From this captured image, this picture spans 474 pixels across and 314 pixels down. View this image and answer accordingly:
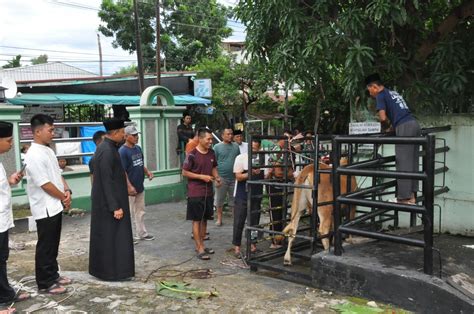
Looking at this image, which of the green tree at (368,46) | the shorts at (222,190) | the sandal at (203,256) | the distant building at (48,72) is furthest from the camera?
the distant building at (48,72)

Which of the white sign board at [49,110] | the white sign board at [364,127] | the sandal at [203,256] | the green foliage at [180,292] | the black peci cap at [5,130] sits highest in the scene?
the white sign board at [49,110]

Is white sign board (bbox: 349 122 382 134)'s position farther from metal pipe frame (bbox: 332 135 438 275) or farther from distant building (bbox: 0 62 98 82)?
distant building (bbox: 0 62 98 82)

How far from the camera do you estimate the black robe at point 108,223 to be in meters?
4.98

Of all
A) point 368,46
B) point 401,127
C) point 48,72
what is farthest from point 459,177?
point 48,72

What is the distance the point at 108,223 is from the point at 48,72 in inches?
1375

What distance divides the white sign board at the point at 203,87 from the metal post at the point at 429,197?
14.3m

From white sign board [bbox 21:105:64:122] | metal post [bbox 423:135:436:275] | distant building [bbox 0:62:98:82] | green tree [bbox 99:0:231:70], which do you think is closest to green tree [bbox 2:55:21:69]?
distant building [bbox 0:62:98:82]

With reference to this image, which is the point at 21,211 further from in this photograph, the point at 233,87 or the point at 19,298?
the point at 233,87

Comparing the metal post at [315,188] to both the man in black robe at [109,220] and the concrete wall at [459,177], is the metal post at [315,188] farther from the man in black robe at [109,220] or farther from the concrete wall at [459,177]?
the concrete wall at [459,177]

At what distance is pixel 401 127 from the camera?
499 cm

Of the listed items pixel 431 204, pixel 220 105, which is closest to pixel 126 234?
pixel 431 204

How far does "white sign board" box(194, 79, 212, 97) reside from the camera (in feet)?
57.8

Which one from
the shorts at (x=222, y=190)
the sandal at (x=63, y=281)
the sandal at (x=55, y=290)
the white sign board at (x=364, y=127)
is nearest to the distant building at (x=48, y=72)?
the shorts at (x=222, y=190)

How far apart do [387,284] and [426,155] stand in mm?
1161
